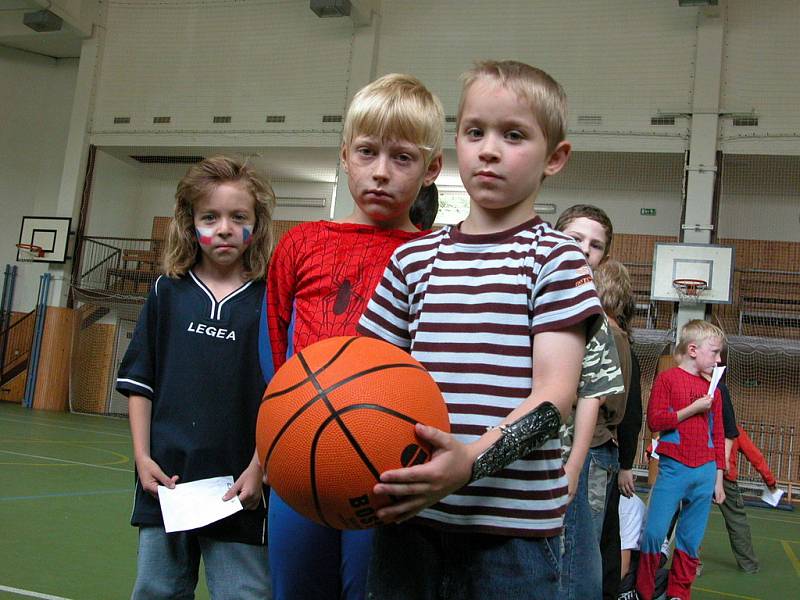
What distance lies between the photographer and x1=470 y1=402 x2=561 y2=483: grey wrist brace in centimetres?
129

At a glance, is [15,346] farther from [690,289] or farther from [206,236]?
[206,236]

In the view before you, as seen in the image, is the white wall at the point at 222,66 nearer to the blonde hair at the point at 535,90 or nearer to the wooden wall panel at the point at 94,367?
the wooden wall panel at the point at 94,367

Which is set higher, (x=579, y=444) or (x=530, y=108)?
(x=530, y=108)

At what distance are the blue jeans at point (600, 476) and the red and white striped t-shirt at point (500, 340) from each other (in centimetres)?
165

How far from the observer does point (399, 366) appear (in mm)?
1399

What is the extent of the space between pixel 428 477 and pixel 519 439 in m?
0.19

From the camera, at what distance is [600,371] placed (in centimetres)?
219

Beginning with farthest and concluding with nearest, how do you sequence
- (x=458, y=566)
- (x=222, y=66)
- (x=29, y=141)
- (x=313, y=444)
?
(x=29, y=141), (x=222, y=66), (x=458, y=566), (x=313, y=444)

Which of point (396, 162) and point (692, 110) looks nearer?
point (396, 162)

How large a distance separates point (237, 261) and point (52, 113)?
59.9 feet

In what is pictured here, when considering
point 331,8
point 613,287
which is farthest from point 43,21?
point 613,287

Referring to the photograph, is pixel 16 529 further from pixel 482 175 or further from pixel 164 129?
pixel 164 129

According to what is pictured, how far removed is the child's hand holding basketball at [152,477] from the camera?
2.05 metres

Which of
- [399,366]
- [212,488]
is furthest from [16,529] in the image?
[399,366]
